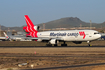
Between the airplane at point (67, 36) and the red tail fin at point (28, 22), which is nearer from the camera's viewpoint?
the airplane at point (67, 36)

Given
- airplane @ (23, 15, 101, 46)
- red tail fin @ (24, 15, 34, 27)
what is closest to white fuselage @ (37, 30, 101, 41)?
airplane @ (23, 15, 101, 46)

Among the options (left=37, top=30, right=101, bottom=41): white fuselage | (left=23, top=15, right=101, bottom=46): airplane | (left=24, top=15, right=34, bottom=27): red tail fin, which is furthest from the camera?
(left=24, top=15, right=34, bottom=27): red tail fin

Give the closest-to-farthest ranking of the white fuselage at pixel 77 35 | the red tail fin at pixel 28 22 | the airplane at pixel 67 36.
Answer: the white fuselage at pixel 77 35 → the airplane at pixel 67 36 → the red tail fin at pixel 28 22

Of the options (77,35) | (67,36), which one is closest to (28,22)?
(67,36)

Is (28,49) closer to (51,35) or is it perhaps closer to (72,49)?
(72,49)

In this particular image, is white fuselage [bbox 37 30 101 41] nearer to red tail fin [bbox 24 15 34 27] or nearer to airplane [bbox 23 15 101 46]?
airplane [bbox 23 15 101 46]

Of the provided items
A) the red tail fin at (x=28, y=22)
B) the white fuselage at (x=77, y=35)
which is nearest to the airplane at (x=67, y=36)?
the white fuselage at (x=77, y=35)

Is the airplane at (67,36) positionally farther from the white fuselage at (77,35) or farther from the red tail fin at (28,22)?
the red tail fin at (28,22)

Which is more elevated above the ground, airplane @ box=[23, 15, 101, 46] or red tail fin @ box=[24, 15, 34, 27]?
red tail fin @ box=[24, 15, 34, 27]

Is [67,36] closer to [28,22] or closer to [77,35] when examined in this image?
[77,35]

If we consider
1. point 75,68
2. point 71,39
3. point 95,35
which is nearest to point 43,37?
point 71,39

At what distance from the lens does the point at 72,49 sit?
4331cm

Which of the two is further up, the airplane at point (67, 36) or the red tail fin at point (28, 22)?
the red tail fin at point (28, 22)

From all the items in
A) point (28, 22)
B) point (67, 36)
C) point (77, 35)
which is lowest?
point (67, 36)
